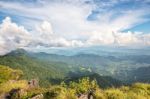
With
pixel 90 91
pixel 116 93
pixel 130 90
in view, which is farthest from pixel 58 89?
pixel 130 90

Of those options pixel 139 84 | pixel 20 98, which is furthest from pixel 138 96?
pixel 20 98

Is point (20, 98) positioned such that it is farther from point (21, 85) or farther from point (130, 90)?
point (130, 90)

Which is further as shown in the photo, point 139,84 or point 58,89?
point 139,84

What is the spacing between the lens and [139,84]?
15.1 meters

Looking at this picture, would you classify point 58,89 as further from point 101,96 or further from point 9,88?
point 9,88

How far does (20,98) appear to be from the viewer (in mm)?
13984

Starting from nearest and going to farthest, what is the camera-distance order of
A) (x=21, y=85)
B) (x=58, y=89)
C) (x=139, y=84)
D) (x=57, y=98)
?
(x=57, y=98) → (x=58, y=89) → (x=139, y=84) → (x=21, y=85)

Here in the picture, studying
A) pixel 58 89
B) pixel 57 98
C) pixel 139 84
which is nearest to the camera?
Answer: pixel 57 98

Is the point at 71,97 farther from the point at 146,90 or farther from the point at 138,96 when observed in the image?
the point at 146,90

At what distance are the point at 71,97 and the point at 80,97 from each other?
1.72ft

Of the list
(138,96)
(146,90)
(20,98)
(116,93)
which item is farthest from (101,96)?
(20,98)

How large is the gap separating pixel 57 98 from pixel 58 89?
88cm

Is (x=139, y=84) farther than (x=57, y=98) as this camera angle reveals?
Yes

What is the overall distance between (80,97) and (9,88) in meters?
4.84
